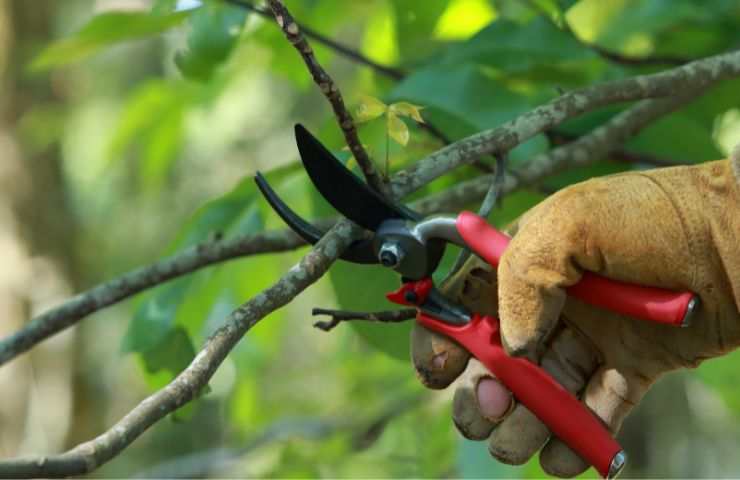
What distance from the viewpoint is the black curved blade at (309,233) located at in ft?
3.36

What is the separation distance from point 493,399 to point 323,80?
32cm

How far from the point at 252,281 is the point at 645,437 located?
197 centimetres

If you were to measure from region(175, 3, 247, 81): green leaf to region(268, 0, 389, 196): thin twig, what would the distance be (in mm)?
657

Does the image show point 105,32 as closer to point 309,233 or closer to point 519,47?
point 519,47

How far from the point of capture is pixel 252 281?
1896 mm

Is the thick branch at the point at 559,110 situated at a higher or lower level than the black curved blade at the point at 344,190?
lower

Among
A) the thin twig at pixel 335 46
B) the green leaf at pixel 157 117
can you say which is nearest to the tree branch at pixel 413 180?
the thin twig at pixel 335 46

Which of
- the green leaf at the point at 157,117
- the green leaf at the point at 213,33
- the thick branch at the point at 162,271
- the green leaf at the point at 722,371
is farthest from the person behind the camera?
the green leaf at the point at 157,117

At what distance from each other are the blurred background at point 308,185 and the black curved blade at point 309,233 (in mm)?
117

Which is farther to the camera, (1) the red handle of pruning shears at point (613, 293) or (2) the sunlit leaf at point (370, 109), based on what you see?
(2) the sunlit leaf at point (370, 109)

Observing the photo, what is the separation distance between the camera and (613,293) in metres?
0.93

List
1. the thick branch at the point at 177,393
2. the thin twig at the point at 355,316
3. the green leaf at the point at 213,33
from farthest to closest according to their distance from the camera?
the green leaf at the point at 213,33 → the thin twig at the point at 355,316 → the thick branch at the point at 177,393

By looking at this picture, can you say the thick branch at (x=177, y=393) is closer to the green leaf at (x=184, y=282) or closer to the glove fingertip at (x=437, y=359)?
the glove fingertip at (x=437, y=359)

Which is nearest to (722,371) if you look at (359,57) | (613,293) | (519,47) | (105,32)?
(519,47)
